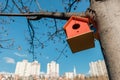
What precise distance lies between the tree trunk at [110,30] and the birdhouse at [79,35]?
0.58 m

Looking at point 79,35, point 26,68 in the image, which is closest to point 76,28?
point 79,35

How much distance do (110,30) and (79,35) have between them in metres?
0.88

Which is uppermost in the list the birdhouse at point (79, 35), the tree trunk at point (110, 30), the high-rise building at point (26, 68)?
the high-rise building at point (26, 68)

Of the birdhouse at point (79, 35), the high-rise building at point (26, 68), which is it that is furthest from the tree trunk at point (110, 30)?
the high-rise building at point (26, 68)

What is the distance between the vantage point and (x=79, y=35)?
2307 mm

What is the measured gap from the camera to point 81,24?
94.7 inches

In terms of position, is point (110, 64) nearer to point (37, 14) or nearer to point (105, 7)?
point (105, 7)

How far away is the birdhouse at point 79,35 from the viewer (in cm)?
229

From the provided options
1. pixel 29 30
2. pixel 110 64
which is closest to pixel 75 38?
pixel 110 64

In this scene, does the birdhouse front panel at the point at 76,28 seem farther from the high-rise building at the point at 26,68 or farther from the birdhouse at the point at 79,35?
the high-rise building at the point at 26,68

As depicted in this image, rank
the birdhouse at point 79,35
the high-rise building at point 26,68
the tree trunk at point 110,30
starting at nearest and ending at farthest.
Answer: the tree trunk at point 110,30 → the birdhouse at point 79,35 → the high-rise building at point 26,68

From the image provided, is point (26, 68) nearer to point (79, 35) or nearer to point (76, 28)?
point (76, 28)

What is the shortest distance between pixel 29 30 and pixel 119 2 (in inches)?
96.5

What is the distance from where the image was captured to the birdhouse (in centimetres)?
229
